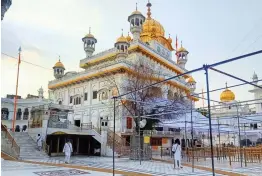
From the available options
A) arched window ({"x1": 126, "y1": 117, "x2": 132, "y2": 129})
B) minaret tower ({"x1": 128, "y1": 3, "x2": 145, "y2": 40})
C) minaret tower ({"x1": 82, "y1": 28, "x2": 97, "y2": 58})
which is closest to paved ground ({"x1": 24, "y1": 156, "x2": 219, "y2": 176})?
arched window ({"x1": 126, "y1": 117, "x2": 132, "y2": 129})

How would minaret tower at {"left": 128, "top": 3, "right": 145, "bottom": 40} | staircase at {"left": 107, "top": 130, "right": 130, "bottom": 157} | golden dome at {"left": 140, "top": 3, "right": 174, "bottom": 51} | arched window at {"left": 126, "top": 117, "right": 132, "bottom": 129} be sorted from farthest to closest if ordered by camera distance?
golden dome at {"left": 140, "top": 3, "right": 174, "bottom": 51} < minaret tower at {"left": 128, "top": 3, "right": 145, "bottom": 40} < arched window at {"left": 126, "top": 117, "right": 132, "bottom": 129} < staircase at {"left": 107, "top": 130, "right": 130, "bottom": 157}

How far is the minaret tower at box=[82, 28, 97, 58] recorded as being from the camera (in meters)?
37.9

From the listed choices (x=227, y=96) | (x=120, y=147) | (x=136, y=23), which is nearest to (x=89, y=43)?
(x=136, y=23)

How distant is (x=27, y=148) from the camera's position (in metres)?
18.5

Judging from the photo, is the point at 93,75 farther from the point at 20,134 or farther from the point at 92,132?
the point at 20,134

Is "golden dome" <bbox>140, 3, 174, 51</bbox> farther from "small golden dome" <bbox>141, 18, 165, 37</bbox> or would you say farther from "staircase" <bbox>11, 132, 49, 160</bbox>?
"staircase" <bbox>11, 132, 49, 160</bbox>

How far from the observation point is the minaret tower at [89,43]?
37.9 metres

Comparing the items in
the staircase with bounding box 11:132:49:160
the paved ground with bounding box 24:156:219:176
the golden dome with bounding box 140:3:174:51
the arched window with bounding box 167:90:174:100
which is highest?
the golden dome with bounding box 140:3:174:51

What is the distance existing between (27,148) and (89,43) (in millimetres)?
22560

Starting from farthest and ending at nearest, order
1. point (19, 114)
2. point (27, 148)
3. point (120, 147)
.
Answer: point (19, 114) → point (120, 147) → point (27, 148)

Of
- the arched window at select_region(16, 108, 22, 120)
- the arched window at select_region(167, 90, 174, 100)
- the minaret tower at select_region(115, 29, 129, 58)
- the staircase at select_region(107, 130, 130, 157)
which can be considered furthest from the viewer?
the arched window at select_region(16, 108, 22, 120)

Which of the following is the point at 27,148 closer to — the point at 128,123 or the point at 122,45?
the point at 128,123

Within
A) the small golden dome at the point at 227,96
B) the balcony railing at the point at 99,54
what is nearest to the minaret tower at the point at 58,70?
the balcony railing at the point at 99,54

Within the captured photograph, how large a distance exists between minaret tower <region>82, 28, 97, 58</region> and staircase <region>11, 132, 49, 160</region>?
1939 centimetres
